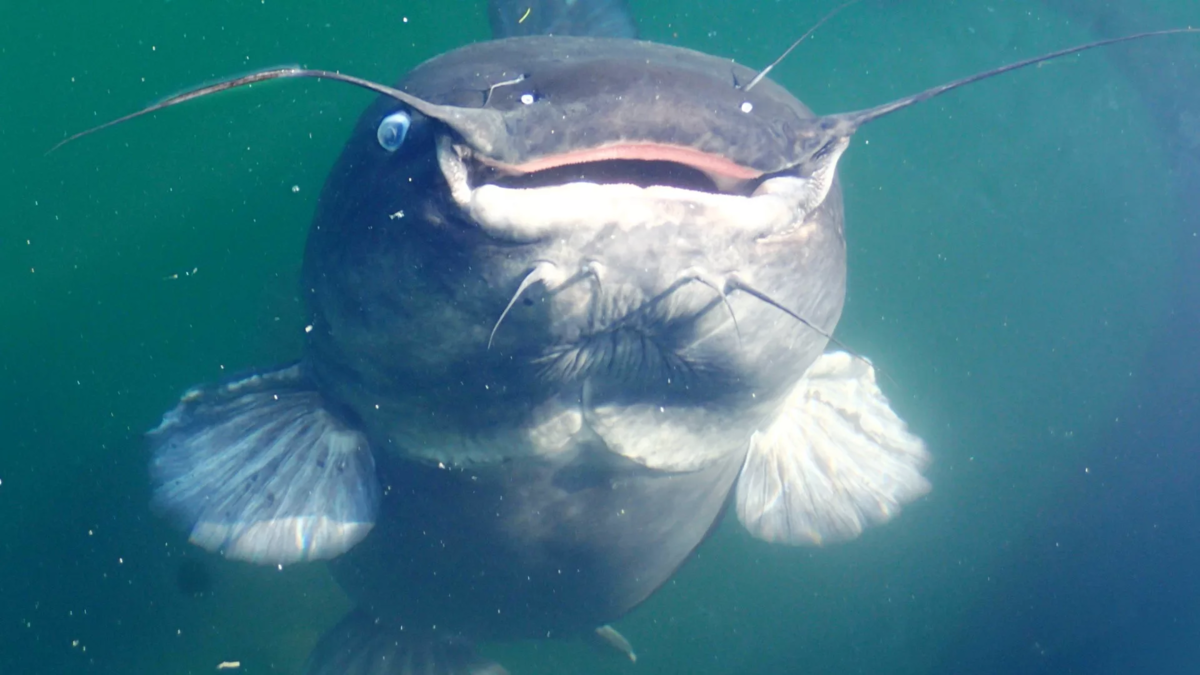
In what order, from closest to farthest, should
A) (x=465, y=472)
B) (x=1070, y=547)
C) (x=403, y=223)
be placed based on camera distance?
(x=403, y=223) → (x=465, y=472) → (x=1070, y=547)

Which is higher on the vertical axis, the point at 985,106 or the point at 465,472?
the point at 465,472

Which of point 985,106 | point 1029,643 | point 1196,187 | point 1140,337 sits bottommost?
point 1029,643

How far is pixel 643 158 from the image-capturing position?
1.62 meters

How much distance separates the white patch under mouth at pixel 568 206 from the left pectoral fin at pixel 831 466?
2.11 metres

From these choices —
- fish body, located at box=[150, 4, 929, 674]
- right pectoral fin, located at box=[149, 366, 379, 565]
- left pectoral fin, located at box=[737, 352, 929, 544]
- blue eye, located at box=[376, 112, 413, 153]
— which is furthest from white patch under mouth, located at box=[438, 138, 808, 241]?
left pectoral fin, located at box=[737, 352, 929, 544]

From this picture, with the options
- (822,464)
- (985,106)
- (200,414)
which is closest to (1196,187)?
(985,106)

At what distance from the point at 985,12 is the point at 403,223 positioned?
10767 millimetres

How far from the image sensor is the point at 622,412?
2.34 m

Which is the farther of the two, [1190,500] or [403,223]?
[1190,500]

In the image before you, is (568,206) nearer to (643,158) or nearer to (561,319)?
(643,158)

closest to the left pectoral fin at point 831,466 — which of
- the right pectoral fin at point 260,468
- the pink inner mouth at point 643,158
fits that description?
the right pectoral fin at point 260,468

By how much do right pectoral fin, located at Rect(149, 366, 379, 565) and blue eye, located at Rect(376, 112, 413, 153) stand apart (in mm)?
1208

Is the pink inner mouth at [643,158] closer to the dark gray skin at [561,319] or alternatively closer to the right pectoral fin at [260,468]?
the dark gray skin at [561,319]

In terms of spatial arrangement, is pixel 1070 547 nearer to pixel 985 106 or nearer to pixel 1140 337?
pixel 1140 337
